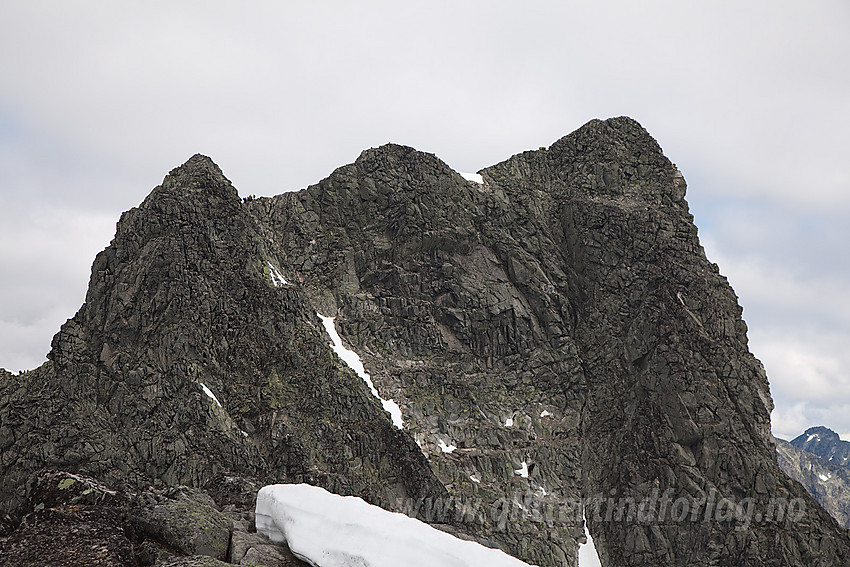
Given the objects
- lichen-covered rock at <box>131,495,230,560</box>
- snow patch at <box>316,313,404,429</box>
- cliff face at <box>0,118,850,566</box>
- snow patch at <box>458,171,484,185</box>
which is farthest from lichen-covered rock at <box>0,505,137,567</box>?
snow patch at <box>458,171,484,185</box>

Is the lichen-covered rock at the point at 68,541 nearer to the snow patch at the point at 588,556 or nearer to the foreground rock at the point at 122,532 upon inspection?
the foreground rock at the point at 122,532

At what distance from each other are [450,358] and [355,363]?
42.6 ft

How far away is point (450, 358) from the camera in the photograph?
83.2m

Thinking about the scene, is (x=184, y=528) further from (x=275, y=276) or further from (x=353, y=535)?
(x=275, y=276)

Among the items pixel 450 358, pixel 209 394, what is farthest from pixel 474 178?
pixel 209 394

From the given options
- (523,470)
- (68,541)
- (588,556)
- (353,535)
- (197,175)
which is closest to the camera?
(68,541)

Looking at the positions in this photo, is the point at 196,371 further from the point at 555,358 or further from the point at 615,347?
the point at 615,347

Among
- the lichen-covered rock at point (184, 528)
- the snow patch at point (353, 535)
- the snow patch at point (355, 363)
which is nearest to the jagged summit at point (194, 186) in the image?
the snow patch at point (355, 363)

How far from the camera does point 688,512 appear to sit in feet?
236

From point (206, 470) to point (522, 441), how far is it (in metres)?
35.2

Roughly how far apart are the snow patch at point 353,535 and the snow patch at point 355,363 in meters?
57.2

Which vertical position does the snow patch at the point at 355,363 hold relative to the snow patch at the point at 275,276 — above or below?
below

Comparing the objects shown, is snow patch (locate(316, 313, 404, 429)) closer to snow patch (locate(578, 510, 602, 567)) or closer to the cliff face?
the cliff face

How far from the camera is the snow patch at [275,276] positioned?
245 feet
